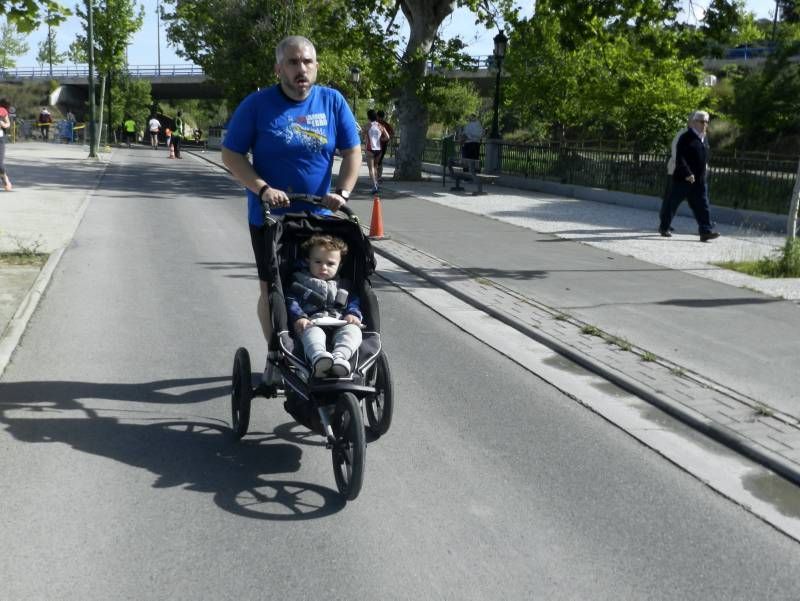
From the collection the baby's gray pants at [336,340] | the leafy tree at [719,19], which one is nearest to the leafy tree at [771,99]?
the leafy tree at [719,19]

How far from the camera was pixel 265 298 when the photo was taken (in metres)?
5.34

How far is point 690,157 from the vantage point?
14062 millimetres

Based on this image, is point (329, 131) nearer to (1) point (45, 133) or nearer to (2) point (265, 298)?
(2) point (265, 298)

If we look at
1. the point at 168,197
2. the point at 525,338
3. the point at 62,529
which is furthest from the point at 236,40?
the point at 62,529

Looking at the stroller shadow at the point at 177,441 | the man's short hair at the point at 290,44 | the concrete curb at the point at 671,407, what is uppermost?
the man's short hair at the point at 290,44

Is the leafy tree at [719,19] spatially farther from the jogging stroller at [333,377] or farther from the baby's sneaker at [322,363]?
the baby's sneaker at [322,363]

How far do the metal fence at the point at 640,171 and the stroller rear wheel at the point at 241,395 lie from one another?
13305 millimetres

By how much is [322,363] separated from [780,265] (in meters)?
8.14

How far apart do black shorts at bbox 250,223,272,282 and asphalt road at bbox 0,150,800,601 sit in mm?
918

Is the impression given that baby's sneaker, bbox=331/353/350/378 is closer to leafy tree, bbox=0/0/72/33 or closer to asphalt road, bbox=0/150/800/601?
asphalt road, bbox=0/150/800/601

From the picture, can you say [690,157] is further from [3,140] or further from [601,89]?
[601,89]

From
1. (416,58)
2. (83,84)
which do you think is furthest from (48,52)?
(416,58)

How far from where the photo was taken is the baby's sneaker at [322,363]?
432 centimetres

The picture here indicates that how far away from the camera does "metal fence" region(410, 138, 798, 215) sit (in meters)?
16.2
